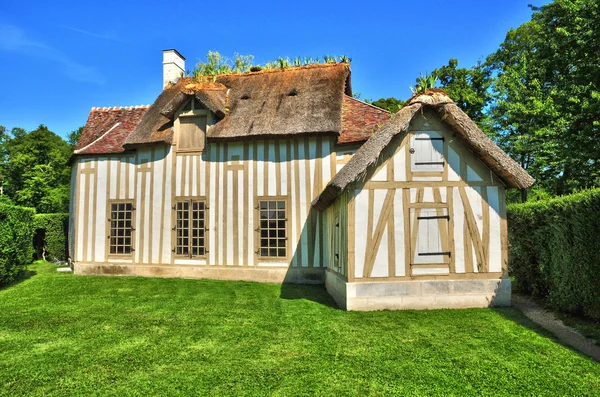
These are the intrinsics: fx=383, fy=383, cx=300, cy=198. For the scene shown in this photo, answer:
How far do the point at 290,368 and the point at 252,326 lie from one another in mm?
1881

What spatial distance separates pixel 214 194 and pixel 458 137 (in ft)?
22.9

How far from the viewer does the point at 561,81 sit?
13297 mm

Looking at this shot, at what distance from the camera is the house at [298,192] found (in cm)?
721

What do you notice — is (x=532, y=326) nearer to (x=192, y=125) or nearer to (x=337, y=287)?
(x=337, y=287)

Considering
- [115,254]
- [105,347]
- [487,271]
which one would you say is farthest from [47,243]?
[487,271]

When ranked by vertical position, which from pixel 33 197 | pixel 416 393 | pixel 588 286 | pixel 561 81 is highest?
pixel 561 81

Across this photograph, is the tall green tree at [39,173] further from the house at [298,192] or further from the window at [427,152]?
the window at [427,152]

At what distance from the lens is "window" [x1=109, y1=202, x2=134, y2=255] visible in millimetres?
11883

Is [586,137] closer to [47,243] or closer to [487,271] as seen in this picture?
[487,271]

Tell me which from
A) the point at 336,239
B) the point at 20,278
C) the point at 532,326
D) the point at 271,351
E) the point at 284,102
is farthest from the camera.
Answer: the point at 284,102

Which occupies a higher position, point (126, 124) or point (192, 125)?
point (126, 124)

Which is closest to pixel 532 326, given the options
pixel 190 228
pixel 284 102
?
pixel 284 102

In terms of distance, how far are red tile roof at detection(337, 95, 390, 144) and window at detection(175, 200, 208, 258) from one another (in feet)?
15.2

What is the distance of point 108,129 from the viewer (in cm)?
1357
